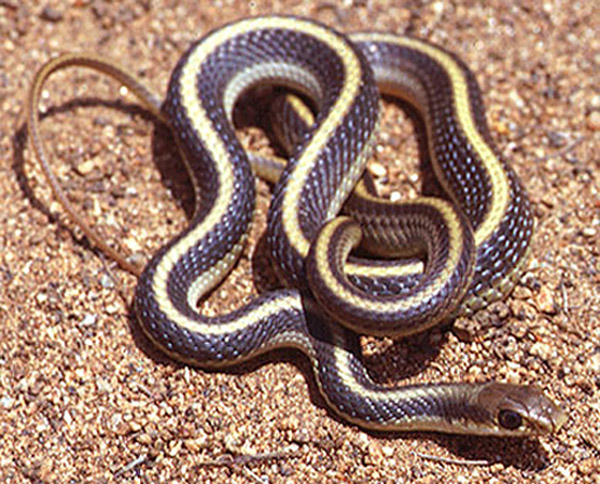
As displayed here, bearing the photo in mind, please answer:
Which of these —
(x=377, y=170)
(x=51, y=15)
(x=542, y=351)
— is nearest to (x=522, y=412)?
(x=542, y=351)

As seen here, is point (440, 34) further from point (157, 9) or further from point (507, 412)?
point (507, 412)

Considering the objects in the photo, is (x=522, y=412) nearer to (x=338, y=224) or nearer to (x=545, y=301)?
(x=545, y=301)

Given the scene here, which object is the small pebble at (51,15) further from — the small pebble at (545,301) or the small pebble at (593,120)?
the small pebble at (545,301)

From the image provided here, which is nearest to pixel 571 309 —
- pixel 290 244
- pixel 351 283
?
pixel 351 283

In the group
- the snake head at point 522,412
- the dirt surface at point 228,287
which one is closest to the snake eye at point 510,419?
the snake head at point 522,412

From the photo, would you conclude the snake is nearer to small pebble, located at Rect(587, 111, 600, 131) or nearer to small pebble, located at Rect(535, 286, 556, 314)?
small pebble, located at Rect(535, 286, 556, 314)

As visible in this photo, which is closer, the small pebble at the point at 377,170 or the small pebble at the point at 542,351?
the small pebble at the point at 542,351

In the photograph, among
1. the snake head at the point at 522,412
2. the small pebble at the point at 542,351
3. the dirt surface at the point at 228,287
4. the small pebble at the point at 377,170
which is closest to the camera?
the snake head at the point at 522,412
